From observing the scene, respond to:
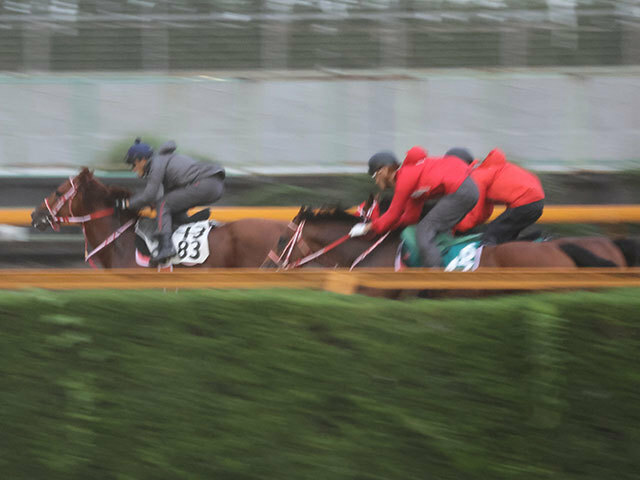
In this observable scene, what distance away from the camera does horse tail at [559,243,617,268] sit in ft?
19.7

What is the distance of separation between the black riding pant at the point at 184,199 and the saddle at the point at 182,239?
0.29ft

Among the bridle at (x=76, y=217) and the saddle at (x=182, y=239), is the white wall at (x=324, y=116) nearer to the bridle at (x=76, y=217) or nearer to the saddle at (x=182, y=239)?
the bridle at (x=76, y=217)

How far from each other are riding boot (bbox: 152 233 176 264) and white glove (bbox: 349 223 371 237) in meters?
1.57

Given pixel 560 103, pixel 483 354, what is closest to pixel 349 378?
pixel 483 354

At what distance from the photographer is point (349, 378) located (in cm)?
389

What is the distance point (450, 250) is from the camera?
6.66 meters

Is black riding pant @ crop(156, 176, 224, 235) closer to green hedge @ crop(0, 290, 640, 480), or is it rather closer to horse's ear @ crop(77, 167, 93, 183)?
horse's ear @ crop(77, 167, 93, 183)

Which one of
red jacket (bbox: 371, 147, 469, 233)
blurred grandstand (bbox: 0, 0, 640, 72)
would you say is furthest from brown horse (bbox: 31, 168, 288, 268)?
blurred grandstand (bbox: 0, 0, 640, 72)

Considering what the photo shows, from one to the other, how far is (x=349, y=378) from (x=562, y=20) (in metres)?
7.81

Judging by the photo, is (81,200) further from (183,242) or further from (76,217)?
(183,242)

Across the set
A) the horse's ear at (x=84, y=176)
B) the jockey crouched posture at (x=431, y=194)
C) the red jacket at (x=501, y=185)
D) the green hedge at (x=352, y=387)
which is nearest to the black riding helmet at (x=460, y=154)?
the red jacket at (x=501, y=185)

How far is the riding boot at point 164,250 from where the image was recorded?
7562mm

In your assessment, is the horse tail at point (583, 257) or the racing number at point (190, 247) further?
the racing number at point (190, 247)

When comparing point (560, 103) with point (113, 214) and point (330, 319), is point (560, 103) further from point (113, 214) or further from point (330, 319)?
point (330, 319)
